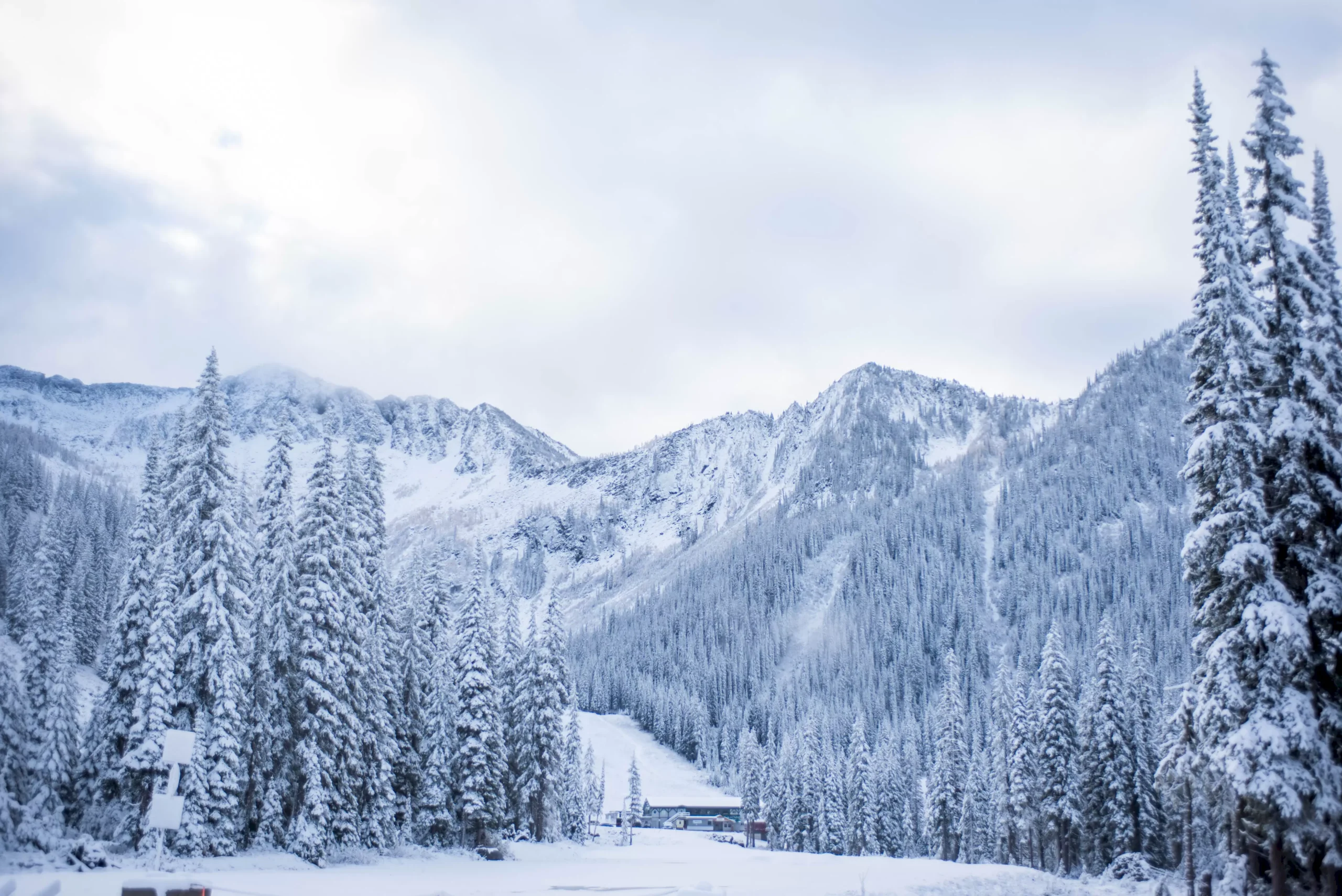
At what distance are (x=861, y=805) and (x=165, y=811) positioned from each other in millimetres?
73352

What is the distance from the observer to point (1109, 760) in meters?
53.1

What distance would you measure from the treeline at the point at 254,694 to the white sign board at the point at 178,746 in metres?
9.03

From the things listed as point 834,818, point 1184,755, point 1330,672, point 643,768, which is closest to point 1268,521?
point 1330,672

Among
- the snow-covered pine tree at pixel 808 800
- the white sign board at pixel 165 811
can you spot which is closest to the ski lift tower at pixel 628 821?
the snow-covered pine tree at pixel 808 800

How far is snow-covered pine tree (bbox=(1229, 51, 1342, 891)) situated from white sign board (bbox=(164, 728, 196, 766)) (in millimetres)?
21644

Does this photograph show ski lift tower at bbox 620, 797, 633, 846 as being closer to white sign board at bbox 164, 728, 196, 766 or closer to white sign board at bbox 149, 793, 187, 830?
white sign board at bbox 164, 728, 196, 766

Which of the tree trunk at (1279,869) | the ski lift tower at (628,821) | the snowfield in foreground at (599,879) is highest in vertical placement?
the tree trunk at (1279,869)

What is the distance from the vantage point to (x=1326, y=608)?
63.7ft

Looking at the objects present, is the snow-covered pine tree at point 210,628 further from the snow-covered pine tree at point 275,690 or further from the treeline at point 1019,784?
the treeline at point 1019,784

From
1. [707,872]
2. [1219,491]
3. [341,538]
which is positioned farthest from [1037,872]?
[341,538]

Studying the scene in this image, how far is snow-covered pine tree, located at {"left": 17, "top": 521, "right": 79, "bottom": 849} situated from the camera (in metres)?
28.3

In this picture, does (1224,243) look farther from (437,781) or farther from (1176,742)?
(437,781)

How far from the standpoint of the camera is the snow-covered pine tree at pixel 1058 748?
56000mm

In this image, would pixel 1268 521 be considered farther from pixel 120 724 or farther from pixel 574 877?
pixel 120 724
